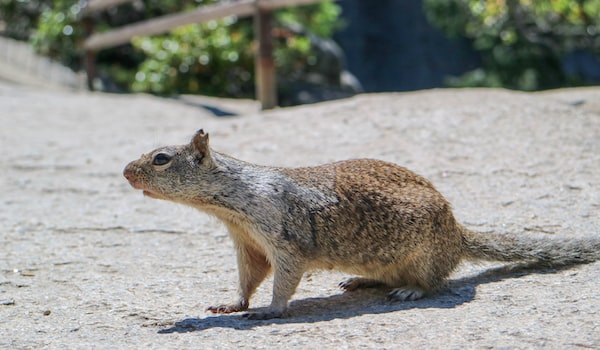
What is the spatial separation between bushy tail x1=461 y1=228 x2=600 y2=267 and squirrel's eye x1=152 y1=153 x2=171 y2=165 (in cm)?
150

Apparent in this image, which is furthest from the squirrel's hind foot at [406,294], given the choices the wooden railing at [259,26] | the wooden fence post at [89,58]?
the wooden fence post at [89,58]

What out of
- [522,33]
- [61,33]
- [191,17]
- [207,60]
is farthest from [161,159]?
[61,33]

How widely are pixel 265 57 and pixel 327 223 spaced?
18.4ft

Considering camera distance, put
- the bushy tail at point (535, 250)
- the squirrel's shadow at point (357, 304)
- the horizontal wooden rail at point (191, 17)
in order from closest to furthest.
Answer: the squirrel's shadow at point (357, 304)
the bushy tail at point (535, 250)
the horizontal wooden rail at point (191, 17)

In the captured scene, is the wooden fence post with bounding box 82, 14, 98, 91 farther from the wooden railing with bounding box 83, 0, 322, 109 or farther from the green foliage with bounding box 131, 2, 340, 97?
the wooden railing with bounding box 83, 0, 322, 109

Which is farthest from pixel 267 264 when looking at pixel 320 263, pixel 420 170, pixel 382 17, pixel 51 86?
→ pixel 382 17

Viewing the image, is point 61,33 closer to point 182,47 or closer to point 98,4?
point 98,4

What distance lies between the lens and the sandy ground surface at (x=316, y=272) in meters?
3.73

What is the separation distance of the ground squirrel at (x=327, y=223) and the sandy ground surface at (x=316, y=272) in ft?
0.43

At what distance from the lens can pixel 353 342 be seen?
352 cm

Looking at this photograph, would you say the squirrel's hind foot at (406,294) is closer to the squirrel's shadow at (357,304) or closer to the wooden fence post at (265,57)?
the squirrel's shadow at (357,304)

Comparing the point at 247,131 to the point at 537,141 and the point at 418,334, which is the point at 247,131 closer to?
the point at 537,141

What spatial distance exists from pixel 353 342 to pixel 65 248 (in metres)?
2.49

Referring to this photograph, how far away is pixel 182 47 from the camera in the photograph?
13.2m
